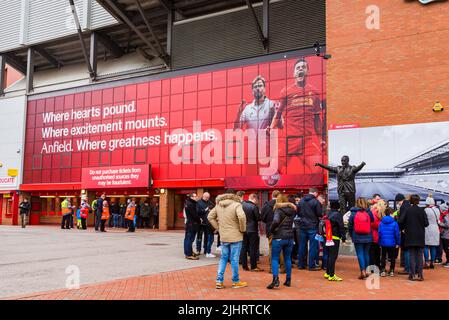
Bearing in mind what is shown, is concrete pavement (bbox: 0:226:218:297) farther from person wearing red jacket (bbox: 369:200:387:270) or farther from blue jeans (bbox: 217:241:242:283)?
person wearing red jacket (bbox: 369:200:387:270)

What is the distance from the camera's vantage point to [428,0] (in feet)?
61.9

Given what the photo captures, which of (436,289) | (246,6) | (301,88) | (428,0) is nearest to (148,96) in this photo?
(246,6)

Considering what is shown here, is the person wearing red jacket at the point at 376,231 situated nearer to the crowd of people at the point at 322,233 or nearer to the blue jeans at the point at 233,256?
the crowd of people at the point at 322,233

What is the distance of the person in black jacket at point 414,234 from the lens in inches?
367

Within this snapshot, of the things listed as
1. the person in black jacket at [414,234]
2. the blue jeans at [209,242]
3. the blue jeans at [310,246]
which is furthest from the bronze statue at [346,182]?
the blue jeans at [209,242]

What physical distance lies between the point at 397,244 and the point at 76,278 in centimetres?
687

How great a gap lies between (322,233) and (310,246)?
119 centimetres

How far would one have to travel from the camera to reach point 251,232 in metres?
10.6

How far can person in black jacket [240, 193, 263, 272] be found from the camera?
33.9 ft

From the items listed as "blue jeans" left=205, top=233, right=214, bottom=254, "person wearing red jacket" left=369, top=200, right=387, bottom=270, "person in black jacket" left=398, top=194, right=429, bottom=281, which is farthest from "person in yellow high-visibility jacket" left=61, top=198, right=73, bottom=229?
"person in black jacket" left=398, top=194, right=429, bottom=281

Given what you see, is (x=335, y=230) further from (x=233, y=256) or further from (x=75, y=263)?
(x=75, y=263)

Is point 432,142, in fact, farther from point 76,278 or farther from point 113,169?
point 113,169

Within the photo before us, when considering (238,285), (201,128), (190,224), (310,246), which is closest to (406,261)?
(310,246)
